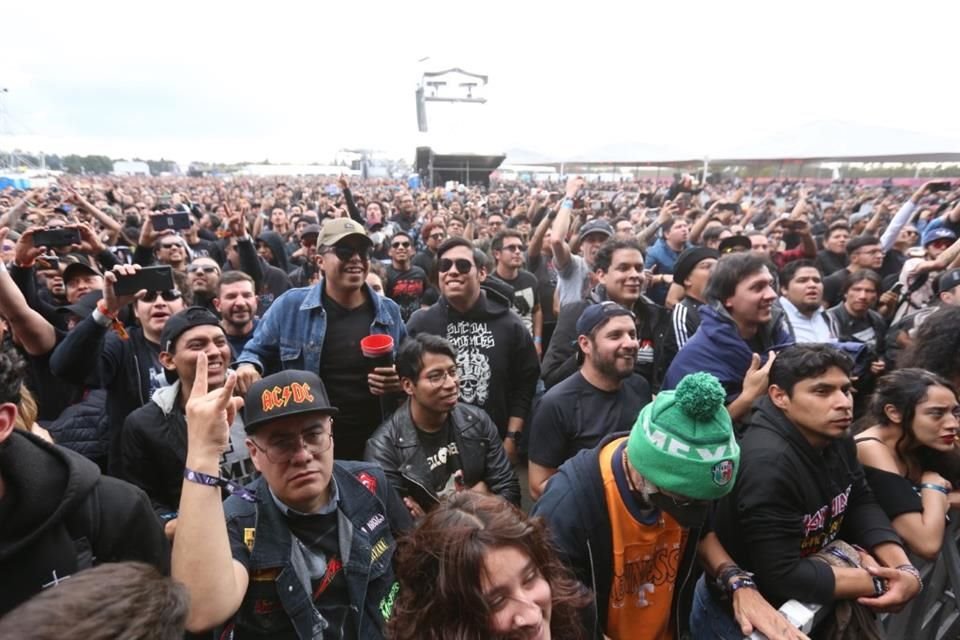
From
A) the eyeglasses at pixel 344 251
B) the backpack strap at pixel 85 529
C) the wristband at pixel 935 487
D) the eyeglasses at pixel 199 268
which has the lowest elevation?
the wristband at pixel 935 487

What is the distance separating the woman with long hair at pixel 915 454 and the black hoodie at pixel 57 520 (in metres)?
2.87

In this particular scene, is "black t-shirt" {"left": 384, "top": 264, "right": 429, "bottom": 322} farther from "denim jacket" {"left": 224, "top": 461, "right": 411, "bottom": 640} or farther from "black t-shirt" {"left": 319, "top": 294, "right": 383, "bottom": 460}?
"denim jacket" {"left": 224, "top": 461, "right": 411, "bottom": 640}

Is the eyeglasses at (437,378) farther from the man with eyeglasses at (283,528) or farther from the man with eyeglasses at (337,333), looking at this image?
the man with eyeglasses at (283,528)

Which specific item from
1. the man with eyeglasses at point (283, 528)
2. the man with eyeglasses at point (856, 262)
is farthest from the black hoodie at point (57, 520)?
the man with eyeglasses at point (856, 262)

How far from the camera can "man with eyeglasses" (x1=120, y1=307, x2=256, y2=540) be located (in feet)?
7.90

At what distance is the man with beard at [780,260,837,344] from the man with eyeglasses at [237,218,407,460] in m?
3.06

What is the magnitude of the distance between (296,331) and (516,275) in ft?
9.04

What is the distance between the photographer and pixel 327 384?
326cm

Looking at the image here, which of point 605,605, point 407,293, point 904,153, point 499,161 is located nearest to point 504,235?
point 407,293

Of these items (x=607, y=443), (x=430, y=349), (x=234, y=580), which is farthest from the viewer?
(x=430, y=349)

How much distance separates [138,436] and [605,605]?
2.08 metres

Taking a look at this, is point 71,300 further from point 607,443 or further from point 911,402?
point 911,402

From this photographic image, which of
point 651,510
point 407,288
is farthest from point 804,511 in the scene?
point 407,288

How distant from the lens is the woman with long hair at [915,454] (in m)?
2.35
